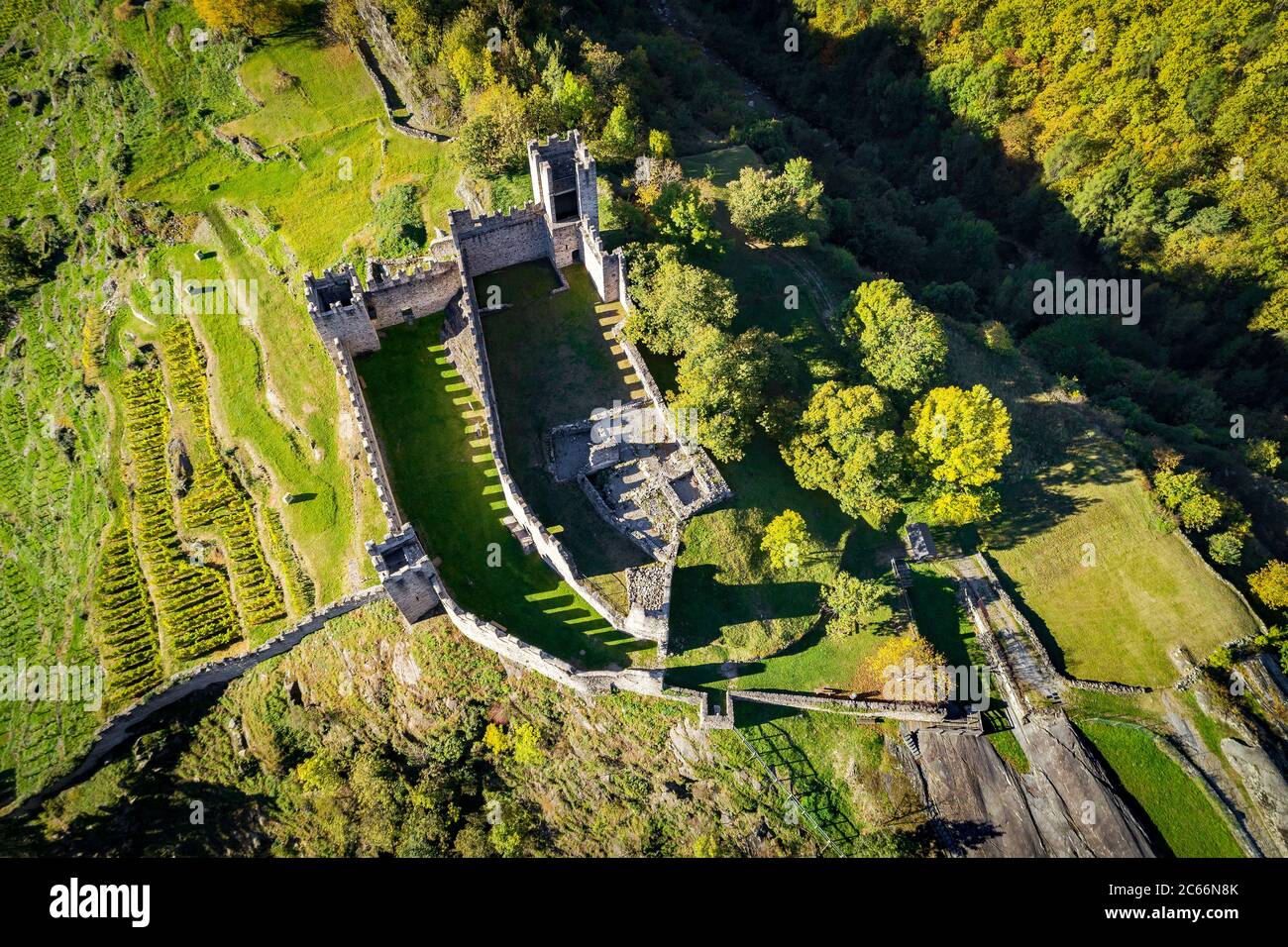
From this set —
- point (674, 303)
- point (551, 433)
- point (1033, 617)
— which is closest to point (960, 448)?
point (1033, 617)

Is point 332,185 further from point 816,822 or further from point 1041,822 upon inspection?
point 1041,822

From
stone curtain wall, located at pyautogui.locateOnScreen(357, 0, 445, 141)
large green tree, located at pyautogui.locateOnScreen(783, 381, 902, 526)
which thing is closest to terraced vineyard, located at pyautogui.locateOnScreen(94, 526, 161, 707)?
stone curtain wall, located at pyautogui.locateOnScreen(357, 0, 445, 141)

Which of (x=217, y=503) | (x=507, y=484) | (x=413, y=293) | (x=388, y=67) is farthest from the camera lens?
(x=388, y=67)

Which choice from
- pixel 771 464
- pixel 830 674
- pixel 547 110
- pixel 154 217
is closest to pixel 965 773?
pixel 830 674

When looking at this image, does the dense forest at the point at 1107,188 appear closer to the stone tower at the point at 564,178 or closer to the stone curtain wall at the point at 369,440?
the stone tower at the point at 564,178

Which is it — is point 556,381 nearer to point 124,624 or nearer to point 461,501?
point 461,501

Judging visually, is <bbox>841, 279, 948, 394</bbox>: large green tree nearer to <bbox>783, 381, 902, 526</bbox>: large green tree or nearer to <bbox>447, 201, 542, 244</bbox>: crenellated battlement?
<bbox>783, 381, 902, 526</bbox>: large green tree

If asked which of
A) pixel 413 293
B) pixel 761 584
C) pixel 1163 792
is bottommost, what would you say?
pixel 1163 792
